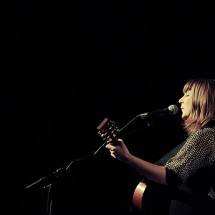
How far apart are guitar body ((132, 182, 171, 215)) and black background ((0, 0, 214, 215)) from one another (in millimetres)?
1381

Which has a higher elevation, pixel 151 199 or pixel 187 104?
pixel 187 104

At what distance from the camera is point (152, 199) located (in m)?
2.20

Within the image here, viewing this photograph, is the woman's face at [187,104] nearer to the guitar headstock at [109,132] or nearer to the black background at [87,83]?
the guitar headstock at [109,132]

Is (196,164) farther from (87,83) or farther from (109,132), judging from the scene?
(87,83)

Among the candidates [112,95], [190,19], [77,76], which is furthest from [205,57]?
[77,76]

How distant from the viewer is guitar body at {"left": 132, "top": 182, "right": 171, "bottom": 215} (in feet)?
7.07

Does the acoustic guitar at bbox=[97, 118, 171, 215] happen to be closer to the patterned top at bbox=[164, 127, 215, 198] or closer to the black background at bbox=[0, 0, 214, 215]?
the patterned top at bbox=[164, 127, 215, 198]

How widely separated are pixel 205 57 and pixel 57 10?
1.61 metres

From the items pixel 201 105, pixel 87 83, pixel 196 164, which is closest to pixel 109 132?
pixel 196 164

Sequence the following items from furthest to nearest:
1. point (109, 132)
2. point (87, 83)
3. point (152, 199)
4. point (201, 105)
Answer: point (87, 83)
point (152, 199)
point (201, 105)
point (109, 132)

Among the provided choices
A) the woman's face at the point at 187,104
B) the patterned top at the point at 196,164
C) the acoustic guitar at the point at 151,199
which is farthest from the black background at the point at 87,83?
the patterned top at the point at 196,164

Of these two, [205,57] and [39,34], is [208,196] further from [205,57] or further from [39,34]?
[39,34]

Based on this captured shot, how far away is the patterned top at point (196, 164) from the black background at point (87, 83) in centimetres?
167

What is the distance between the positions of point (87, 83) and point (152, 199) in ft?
5.83
